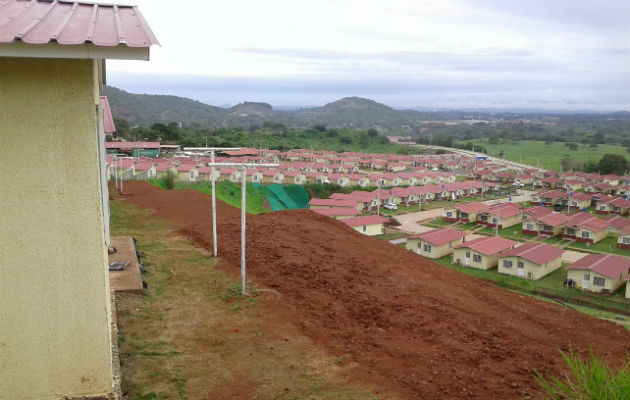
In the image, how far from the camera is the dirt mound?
532 centimetres

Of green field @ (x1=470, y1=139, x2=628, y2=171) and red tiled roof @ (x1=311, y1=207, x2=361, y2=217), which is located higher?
green field @ (x1=470, y1=139, x2=628, y2=171)

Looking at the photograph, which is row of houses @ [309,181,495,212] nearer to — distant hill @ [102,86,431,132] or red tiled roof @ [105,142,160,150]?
red tiled roof @ [105,142,160,150]

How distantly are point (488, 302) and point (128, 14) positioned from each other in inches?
310

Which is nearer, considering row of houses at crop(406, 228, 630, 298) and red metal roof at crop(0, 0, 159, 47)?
red metal roof at crop(0, 0, 159, 47)

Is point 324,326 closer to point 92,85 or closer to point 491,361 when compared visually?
point 491,361

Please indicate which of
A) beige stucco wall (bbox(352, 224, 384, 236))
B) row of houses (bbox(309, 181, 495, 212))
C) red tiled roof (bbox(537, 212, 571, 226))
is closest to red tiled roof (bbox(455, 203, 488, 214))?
red tiled roof (bbox(537, 212, 571, 226))

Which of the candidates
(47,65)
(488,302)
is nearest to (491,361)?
(488,302)

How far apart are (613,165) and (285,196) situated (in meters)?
57.9

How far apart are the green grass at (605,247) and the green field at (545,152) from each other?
165 ft

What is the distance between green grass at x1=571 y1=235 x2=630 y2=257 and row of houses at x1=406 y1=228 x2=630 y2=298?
6.38 m

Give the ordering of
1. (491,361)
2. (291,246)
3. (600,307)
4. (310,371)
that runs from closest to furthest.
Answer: (310,371)
(491,361)
(291,246)
(600,307)

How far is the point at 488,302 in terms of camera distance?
897 cm

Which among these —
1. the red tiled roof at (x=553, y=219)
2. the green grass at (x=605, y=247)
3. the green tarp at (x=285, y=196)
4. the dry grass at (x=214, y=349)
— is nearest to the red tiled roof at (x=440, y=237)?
the red tiled roof at (x=553, y=219)

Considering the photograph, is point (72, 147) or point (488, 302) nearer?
point (72, 147)
